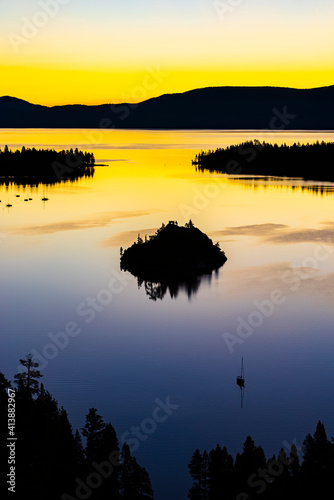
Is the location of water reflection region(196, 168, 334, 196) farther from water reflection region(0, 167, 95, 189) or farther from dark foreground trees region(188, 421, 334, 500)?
dark foreground trees region(188, 421, 334, 500)

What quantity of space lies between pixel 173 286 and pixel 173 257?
13.3 ft

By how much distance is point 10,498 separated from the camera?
55.3 feet

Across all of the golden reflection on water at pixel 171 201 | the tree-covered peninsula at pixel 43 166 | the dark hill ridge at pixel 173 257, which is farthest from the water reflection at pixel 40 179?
the dark hill ridge at pixel 173 257

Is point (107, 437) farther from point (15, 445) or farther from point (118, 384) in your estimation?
point (118, 384)

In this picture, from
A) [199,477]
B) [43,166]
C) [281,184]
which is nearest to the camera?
[199,477]

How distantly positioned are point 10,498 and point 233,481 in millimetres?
6252

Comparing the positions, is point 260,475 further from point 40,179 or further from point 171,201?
point 40,179

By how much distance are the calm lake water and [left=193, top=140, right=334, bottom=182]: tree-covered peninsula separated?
2571 inches

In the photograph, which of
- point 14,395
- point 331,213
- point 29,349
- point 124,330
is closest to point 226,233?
point 331,213

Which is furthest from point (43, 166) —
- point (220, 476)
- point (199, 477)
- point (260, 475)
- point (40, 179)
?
point (260, 475)

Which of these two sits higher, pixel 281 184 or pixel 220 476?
pixel 281 184

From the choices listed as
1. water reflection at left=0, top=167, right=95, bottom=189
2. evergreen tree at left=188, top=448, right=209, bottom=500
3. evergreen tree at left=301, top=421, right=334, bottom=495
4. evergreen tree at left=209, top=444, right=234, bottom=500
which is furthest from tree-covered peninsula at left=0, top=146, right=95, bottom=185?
evergreen tree at left=209, top=444, right=234, bottom=500

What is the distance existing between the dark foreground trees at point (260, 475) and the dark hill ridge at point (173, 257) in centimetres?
2480

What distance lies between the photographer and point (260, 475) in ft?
60.8
